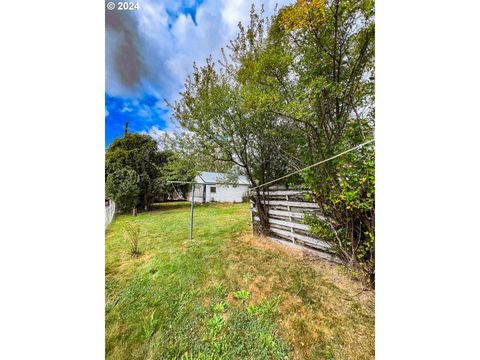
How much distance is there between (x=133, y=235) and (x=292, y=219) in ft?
5.09

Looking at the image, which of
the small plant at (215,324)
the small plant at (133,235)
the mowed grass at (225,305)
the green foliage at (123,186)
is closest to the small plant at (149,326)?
the mowed grass at (225,305)

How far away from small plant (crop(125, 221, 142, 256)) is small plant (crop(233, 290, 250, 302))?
88cm

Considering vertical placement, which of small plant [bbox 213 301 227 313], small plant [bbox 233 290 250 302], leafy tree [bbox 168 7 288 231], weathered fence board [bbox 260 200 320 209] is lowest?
small plant [bbox 213 301 227 313]

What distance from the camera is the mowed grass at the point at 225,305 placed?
32.3 inches

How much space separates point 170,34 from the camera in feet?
3.45

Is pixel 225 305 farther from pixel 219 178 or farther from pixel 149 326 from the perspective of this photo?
pixel 219 178

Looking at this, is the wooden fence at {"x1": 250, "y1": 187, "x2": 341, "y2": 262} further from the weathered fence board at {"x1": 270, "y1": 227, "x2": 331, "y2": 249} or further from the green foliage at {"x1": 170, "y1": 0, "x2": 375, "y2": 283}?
the green foliage at {"x1": 170, "y1": 0, "x2": 375, "y2": 283}

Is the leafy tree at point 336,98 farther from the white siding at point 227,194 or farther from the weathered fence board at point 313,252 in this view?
the white siding at point 227,194

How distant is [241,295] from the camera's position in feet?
3.58

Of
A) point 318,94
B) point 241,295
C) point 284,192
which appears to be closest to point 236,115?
point 318,94

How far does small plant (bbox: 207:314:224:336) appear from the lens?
896 mm

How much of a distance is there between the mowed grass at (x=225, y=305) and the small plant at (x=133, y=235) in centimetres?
4

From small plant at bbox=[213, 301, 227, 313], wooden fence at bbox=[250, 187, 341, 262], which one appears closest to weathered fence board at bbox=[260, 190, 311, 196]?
Result: wooden fence at bbox=[250, 187, 341, 262]
